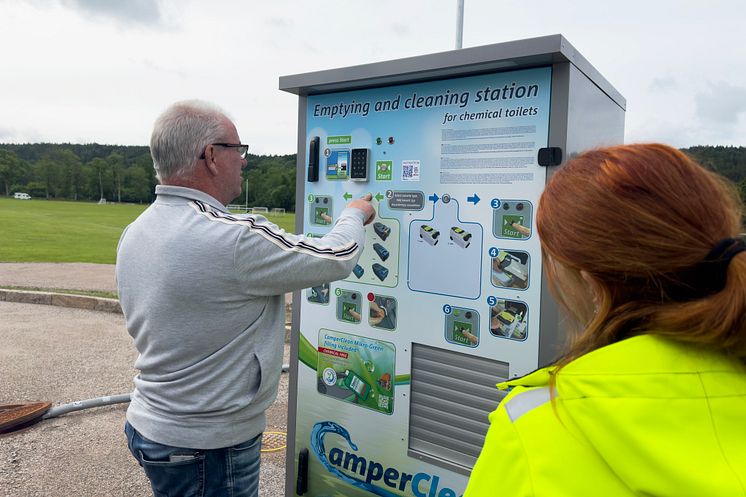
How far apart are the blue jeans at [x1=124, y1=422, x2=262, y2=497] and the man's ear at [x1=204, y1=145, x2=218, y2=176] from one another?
3.53ft

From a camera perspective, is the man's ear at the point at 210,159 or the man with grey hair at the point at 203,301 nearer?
the man with grey hair at the point at 203,301

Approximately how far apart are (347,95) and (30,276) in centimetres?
1431

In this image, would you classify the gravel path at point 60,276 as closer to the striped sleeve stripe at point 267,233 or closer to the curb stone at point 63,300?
the curb stone at point 63,300

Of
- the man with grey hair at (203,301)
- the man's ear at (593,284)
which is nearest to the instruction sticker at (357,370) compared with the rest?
the man with grey hair at (203,301)

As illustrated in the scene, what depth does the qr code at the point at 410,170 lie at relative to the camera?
2.79 meters

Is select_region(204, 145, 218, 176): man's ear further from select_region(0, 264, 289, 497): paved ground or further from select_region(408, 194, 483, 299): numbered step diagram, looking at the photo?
select_region(0, 264, 289, 497): paved ground

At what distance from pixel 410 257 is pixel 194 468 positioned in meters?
1.32

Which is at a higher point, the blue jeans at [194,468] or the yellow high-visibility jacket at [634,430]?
the yellow high-visibility jacket at [634,430]

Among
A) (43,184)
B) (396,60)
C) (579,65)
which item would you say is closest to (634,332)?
(579,65)

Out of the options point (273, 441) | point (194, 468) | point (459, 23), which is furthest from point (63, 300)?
point (459, 23)

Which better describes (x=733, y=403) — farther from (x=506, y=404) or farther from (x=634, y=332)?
(x=506, y=404)

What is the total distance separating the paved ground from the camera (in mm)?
4273

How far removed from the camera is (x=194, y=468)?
2227 millimetres

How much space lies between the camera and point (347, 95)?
3.05 m
